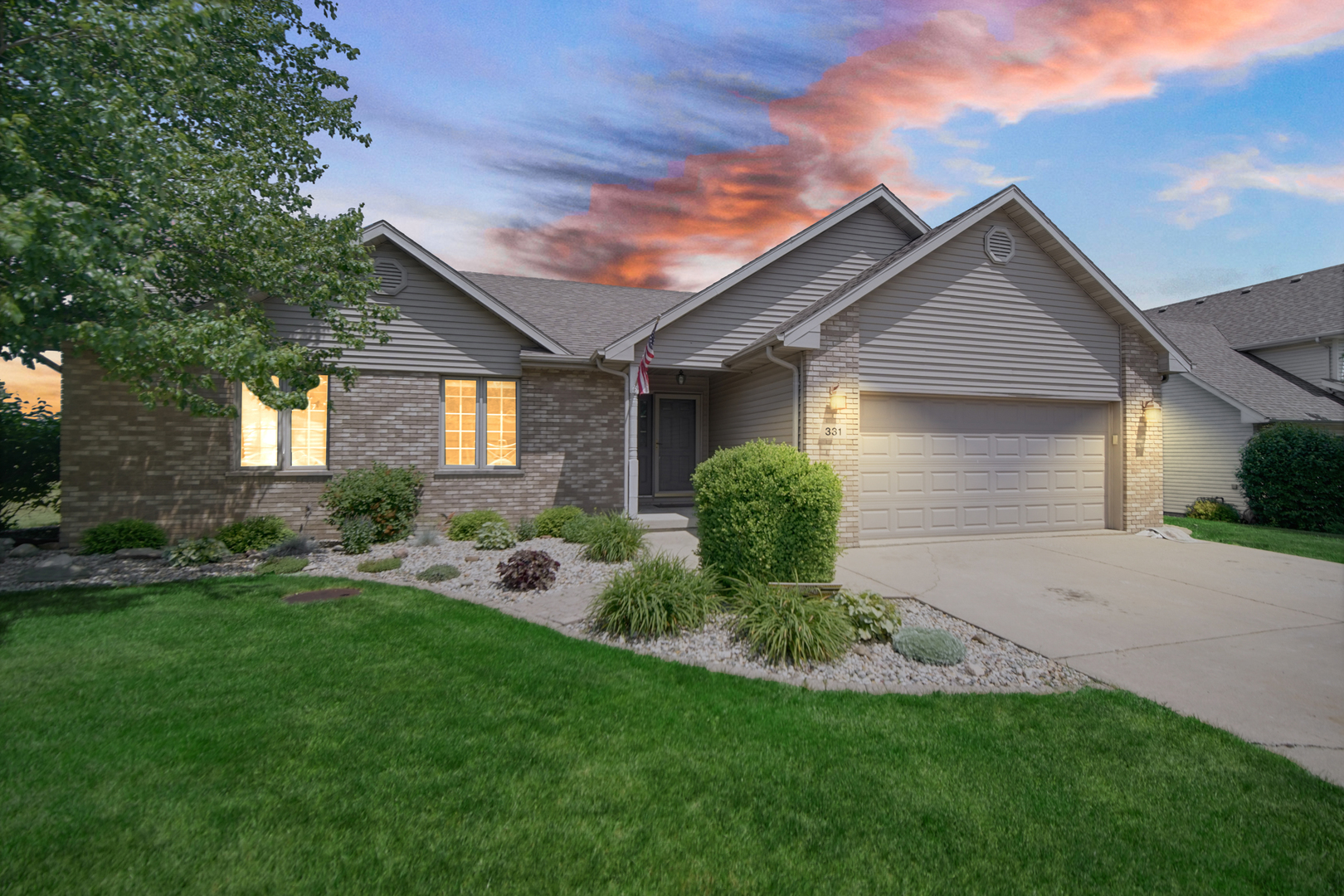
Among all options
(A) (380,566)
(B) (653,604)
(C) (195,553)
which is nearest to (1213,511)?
(B) (653,604)

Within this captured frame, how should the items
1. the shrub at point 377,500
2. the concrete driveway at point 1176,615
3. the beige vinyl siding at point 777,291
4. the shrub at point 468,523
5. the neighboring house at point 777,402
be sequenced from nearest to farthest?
1. the concrete driveway at point 1176,615
2. the shrub at point 377,500
3. the neighboring house at point 777,402
4. the shrub at point 468,523
5. the beige vinyl siding at point 777,291

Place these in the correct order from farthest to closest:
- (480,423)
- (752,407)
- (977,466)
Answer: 1. (752,407)
2. (480,423)
3. (977,466)

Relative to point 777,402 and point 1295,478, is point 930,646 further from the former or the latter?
point 1295,478

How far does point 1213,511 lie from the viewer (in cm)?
1616

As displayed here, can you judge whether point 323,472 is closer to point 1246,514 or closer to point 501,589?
point 501,589

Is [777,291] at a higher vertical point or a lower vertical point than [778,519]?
higher

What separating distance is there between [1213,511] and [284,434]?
883 inches

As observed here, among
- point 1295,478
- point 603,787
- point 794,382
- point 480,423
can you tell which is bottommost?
point 603,787

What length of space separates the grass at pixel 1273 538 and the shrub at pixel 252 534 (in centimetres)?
1688

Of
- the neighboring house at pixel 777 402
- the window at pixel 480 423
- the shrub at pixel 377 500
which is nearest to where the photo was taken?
the shrub at pixel 377 500

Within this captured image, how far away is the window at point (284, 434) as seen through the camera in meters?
10.4

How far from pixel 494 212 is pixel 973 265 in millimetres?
12456

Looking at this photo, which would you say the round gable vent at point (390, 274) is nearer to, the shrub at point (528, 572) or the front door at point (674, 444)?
the shrub at point (528, 572)

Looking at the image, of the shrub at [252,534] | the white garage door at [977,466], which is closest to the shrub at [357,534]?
the shrub at [252,534]
